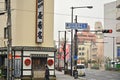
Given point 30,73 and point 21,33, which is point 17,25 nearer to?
point 21,33

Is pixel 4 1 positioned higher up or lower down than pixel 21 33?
higher up

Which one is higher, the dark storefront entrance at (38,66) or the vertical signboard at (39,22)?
the vertical signboard at (39,22)

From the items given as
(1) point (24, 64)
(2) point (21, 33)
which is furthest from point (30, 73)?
(2) point (21, 33)

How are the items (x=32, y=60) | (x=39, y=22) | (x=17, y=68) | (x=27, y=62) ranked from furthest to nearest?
(x=32, y=60) → (x=27, y=62) → (x=39, y=22) → (x=17, y=68)

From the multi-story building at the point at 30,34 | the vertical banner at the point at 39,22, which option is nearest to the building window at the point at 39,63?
the multi-story building at the point at 30,34

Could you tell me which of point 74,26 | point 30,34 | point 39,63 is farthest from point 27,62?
point 74,26

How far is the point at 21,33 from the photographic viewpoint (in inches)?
1783

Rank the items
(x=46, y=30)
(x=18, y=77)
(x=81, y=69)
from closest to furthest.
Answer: (x=18, y=77) → (x=46, y=30) → (x=81, y=69)

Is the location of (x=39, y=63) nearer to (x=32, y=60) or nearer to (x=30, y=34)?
(x=32, y=60)

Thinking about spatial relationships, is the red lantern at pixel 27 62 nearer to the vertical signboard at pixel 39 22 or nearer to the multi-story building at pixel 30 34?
the multi-story building at pixel 30 34

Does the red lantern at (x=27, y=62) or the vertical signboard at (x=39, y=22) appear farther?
the red lantern at (x=27, y=62)

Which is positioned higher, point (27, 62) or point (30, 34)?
point (30, 34)

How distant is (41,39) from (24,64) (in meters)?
3.18

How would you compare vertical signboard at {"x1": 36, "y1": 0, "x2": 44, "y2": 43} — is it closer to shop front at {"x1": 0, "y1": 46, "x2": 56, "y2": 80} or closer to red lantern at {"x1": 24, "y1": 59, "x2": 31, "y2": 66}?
shop front at {"x1": 0, "y1": 46, "x2": 56, "y2": 80}
